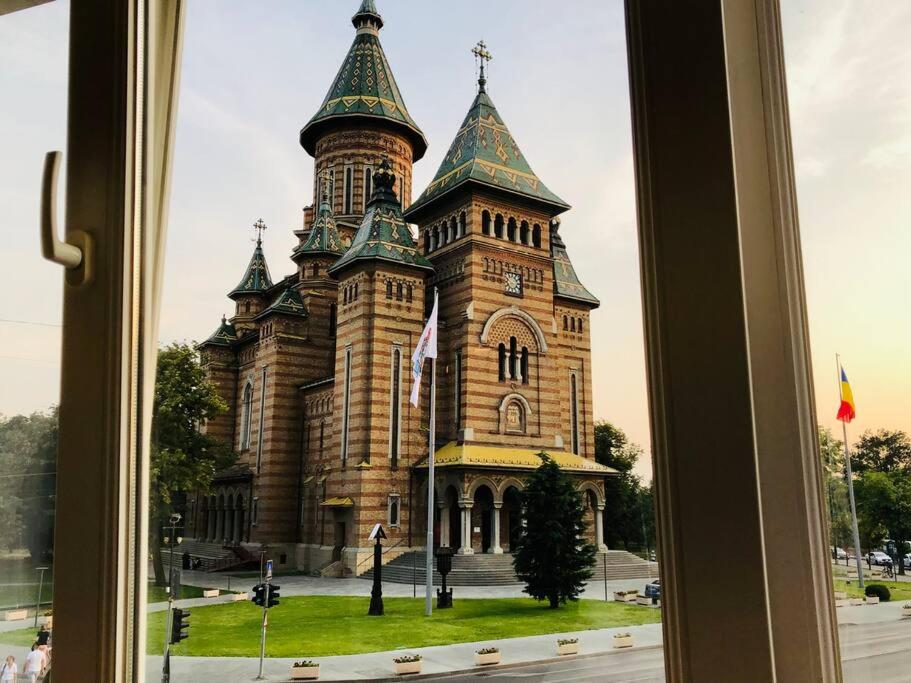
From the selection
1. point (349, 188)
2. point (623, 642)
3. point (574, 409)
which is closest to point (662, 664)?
point (623, 642)

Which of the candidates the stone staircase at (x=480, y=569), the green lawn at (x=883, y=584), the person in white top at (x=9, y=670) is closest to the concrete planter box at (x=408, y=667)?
the stone staircase at (x=480, y=569)

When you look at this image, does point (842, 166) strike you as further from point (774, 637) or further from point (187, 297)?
point (187, 297)

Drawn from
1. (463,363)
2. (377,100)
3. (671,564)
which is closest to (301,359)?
(463,363)

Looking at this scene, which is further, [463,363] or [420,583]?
[463,363]

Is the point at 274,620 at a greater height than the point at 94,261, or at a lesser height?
lesser

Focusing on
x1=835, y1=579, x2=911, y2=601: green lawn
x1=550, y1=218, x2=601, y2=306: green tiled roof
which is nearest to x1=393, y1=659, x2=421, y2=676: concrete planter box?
x1=550, y1=218, x2=601, y2=306: green tiled roof

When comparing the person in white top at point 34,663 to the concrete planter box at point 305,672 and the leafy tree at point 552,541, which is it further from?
the leafy tree at point 552,541
